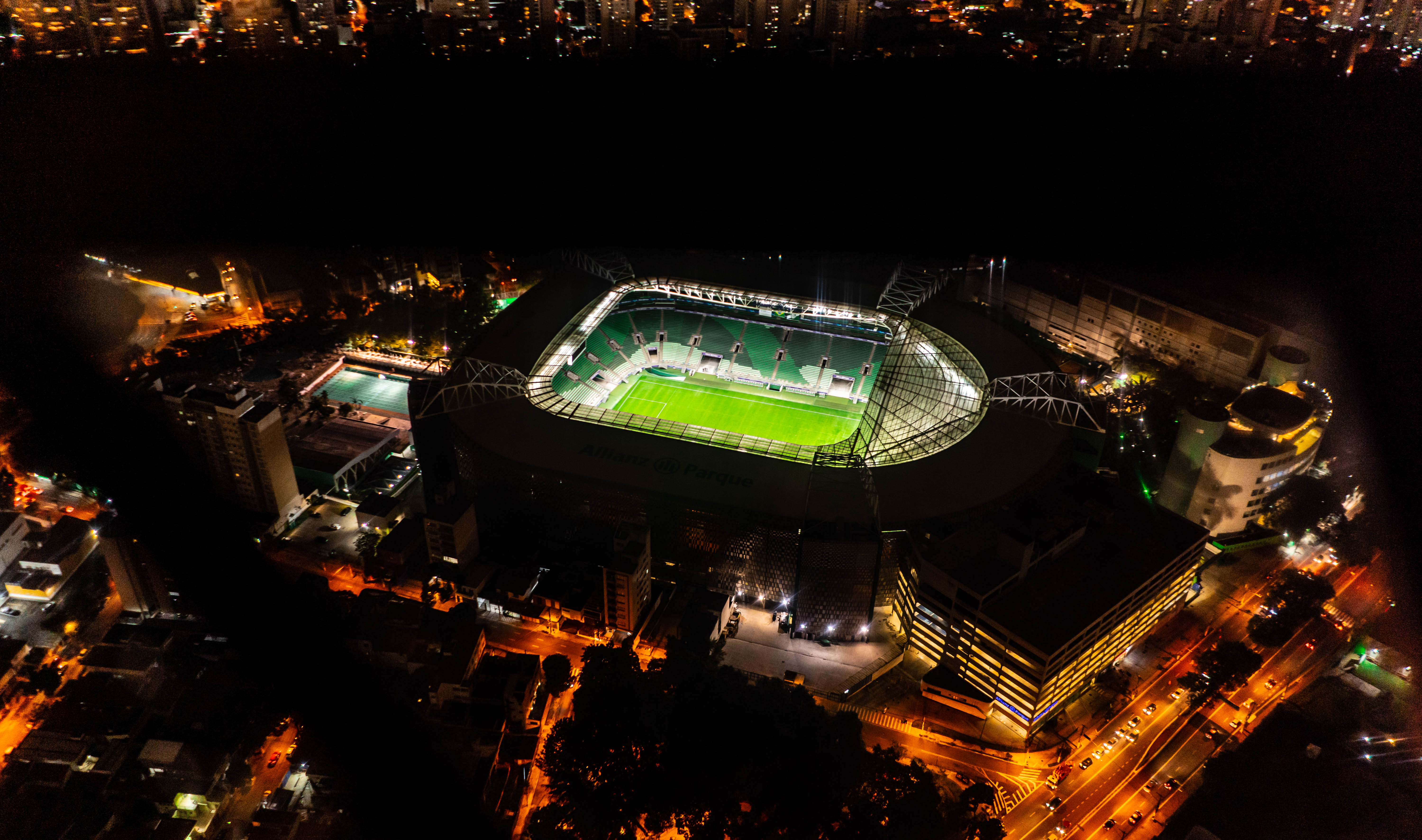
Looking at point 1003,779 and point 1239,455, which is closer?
point 1003,779

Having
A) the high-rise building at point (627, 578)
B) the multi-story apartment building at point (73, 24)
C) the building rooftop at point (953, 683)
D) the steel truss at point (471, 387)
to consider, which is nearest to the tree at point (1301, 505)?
the building rooftop at point (953, 683)

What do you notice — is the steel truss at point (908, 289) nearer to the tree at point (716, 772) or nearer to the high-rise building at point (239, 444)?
the tree at point (716, 772)

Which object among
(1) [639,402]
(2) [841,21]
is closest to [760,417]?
(1) [639,402]

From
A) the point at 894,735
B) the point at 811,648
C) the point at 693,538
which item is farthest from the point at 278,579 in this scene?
the point at 894,735

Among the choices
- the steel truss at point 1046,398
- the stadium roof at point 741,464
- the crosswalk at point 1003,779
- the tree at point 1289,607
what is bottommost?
the crosswalk at point 1003,779

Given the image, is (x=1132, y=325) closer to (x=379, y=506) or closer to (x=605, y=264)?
(x=605, y=264)

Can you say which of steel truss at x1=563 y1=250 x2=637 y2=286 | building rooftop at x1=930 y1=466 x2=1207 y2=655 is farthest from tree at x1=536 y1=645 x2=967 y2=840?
steel truss at x1=563 y1=250 x2=637 y2=286

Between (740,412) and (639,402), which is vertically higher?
(639,402)
